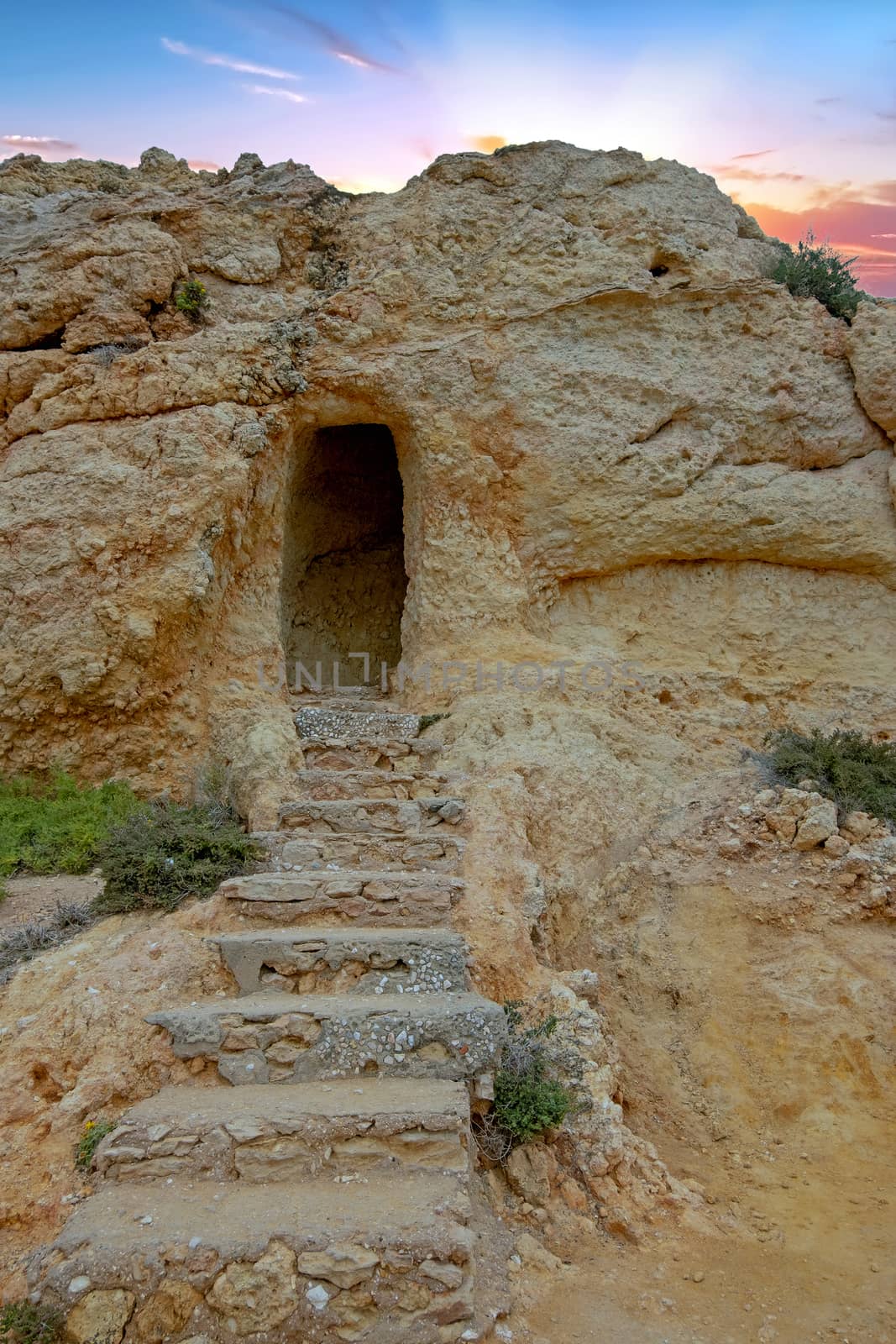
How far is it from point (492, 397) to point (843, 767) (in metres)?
4.23

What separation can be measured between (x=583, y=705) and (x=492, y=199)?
5069mm

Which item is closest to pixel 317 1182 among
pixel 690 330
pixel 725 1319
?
pixel 725 1319

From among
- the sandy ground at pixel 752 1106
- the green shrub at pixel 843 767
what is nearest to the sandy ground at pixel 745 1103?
the sandy ground at pixel 752 1106

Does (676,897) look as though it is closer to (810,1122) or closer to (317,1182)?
(810,1122)

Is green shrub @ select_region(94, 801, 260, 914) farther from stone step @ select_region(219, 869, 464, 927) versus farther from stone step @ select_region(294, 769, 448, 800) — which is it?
stone step @ select_region(294, 769, 448, 800)

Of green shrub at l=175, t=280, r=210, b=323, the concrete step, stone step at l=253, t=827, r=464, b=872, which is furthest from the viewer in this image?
green shrub at l=175, t=280, r=210, b=323

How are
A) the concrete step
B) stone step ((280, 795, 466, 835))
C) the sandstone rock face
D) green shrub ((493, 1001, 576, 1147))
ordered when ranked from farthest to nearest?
the sandstone rock face → stone step ((280, 795, 466, 835)) → green shrub ((493, 1001, 576, 1147)) → the concrete step

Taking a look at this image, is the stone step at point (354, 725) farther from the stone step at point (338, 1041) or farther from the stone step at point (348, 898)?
the stone step at point (338, 1041)

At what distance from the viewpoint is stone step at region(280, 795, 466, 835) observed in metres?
5.23

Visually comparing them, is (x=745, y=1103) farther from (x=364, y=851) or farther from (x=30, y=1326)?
(x=30, y=1326)

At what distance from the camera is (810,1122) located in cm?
419

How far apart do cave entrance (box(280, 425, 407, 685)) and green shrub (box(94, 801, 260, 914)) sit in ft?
14.4

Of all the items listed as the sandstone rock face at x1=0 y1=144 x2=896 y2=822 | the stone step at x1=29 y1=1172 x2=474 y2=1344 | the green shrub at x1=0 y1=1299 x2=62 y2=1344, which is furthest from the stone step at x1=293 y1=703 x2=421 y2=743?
the green shrub at x1=0 y1=1299 x2=62 y2=1344

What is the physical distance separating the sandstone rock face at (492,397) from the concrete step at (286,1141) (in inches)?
150
